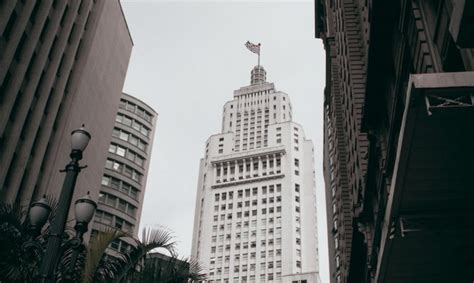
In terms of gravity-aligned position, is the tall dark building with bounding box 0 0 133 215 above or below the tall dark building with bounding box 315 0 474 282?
above

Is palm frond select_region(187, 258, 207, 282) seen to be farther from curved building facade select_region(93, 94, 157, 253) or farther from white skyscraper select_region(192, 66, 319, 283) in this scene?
white skyscraper select_region(192, 66, 319, 283)

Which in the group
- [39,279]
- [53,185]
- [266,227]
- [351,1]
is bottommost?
[39,279]

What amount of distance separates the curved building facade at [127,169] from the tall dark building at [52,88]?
19458 millimetres

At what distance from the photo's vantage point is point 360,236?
100 feet

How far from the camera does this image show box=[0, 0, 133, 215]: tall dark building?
34.9 meters

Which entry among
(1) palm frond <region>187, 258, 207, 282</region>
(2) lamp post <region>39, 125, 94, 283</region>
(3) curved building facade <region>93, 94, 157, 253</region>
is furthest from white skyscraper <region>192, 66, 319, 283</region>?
(2) lamp post <region>39, 125, 94, 283</region>

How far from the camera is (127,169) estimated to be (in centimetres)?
7844

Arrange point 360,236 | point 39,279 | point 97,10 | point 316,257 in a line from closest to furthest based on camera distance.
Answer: point 39,279, point 360,236, point 97,10, point 316,257

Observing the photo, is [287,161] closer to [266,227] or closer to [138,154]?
[266,227]

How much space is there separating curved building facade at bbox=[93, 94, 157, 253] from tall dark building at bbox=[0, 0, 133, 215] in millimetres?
19458

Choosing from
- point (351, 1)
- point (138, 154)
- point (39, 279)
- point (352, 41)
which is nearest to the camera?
point (39, 279)

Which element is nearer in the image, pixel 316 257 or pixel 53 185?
pixel 53 185

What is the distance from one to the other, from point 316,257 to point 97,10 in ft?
291

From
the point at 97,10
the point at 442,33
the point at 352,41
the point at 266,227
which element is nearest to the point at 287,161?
the point at 266,227
